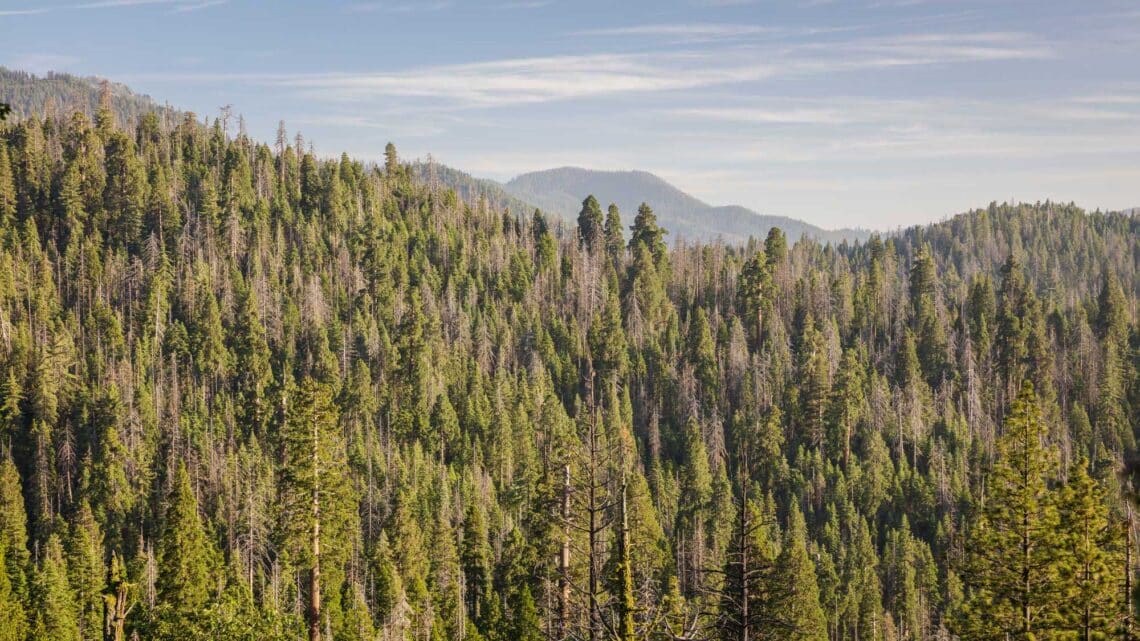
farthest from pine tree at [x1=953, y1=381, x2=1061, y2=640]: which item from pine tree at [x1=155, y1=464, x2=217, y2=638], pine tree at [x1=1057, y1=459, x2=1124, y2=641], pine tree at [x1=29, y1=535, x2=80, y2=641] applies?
pine tree at [x1=29, y1=535, x2=80, y2=641]

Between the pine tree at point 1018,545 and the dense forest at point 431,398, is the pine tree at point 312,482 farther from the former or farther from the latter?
the pine tree at point 1018,545

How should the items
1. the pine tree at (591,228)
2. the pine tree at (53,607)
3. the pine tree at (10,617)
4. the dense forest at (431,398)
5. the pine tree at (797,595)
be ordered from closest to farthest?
the pine tree at (797,595), the pine tree at (10,617), the pine tree at (53,607), the dense forest at (431,398), the pine tree at (591,228)

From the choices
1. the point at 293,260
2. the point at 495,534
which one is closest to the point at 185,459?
the point at 495,534

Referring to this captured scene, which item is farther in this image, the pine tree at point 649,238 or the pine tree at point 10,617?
the pine tree at point 649,238

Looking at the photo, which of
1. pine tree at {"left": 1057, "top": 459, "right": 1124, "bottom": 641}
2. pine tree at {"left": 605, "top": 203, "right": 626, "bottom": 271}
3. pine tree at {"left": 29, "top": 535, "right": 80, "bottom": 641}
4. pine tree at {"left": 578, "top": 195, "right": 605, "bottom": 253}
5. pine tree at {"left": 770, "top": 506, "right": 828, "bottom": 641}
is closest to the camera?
pine tree at {"left": 1057, "top": 459, "right": 1124, "bottom": 641}

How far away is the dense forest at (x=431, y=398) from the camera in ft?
222

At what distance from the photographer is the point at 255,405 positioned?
122m

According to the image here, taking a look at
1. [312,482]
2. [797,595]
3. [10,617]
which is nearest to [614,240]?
[797,595]

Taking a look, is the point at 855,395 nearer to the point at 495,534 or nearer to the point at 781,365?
the point at 781,365

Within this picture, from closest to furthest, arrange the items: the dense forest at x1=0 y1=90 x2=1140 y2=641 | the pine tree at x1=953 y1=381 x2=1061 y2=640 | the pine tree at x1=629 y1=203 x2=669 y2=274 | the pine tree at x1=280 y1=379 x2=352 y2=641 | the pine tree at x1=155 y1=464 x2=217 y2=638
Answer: the pine tree at x1=953 y1=381 x2=1061 y2=640 < the pine tree at x1=280 y1=379 x2=352 y2=641 < the pine tree at x1=155 y1=464 x2=217 y2=638 < the dense forest at x1=0 y1=90 x2=1140 y2=641 < the pine tree at x1=629 y1=203 x2=669 y2=274

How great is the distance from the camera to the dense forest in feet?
222

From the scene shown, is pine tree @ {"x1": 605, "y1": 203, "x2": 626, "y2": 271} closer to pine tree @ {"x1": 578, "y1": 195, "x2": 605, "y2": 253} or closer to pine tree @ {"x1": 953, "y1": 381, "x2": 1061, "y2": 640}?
pine tree @ {"x1": 578, "y1": 195, "x2": 605, "y2": 253}

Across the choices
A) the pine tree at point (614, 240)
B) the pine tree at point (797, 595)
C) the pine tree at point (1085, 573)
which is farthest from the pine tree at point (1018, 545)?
the pine tree at point (614, 240)

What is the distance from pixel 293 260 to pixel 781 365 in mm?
73678
